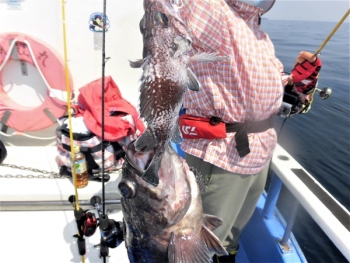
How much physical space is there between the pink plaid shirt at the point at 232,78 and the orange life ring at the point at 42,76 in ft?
7.13

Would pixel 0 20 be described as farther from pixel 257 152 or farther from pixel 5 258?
pixel 257 152

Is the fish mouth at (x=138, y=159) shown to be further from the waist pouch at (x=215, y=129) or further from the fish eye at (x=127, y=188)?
the waist pouch at (x=215, y=129)

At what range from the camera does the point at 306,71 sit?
195 cm

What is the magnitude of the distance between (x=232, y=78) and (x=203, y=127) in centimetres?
31

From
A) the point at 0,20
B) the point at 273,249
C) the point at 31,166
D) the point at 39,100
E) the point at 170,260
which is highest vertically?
the point at 0,20

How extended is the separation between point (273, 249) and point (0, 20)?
3743 millimetres

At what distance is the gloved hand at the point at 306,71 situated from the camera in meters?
1.94

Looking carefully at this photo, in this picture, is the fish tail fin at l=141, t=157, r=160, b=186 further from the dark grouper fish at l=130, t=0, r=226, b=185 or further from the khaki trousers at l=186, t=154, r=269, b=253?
the khaki trousers at l=186, t=154, r=269, b=253

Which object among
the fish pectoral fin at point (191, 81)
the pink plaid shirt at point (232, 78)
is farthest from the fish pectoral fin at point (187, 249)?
the fish pectoral fin at point (191, 81)

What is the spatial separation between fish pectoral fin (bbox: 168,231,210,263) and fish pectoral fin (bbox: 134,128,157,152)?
0.52 metres

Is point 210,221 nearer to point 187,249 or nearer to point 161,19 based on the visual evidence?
point 187,249

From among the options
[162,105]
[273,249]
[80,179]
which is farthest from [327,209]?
[80,179]

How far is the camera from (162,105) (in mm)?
811

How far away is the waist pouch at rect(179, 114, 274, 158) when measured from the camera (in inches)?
64.6
